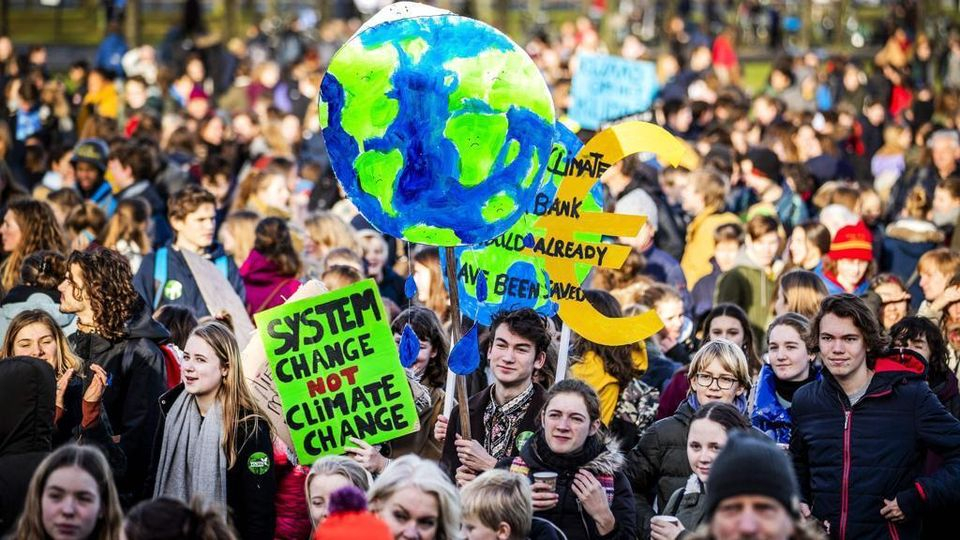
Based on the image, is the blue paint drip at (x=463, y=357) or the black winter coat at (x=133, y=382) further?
the black winter coat at (x=133, y=382)

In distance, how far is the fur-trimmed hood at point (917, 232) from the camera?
13.5 meters

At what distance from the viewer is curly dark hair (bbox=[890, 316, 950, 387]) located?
8.89 metres

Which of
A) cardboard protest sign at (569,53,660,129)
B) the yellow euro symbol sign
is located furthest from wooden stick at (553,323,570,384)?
cardboard protest sign at (569,53,660,129)

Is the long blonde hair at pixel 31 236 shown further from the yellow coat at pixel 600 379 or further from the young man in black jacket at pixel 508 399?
the young man in black jacket at pixel 508 399

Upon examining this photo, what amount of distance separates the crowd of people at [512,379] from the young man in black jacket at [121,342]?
1cm

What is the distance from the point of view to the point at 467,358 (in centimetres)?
764

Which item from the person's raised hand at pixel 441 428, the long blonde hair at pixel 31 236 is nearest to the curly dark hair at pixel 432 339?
the person's raised hand at pixel 441 428

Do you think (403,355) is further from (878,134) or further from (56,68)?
(56,68)

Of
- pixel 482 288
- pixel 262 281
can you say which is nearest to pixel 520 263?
pixel 482 288

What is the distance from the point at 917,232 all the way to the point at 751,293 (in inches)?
90.3

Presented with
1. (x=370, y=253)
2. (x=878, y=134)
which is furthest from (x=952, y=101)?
(x=370, y=253)

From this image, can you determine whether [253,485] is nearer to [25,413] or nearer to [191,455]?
[191,455]

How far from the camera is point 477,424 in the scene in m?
8.00

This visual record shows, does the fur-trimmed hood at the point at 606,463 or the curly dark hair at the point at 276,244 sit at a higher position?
the curly dark hair at the point at 276,244
